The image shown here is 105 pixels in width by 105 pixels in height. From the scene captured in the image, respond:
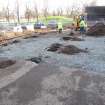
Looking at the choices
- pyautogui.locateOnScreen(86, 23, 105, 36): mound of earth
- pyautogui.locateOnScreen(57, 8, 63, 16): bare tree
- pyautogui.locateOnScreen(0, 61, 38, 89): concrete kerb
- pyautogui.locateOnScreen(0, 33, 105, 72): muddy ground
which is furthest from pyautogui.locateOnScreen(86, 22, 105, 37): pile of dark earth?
pyautogui.locateOnScreen(57, 8, 63, 16): bare tree

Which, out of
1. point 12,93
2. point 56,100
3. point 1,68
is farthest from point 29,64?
point 56,100

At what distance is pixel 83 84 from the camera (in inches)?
319

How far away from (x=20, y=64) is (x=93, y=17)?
2276 cm

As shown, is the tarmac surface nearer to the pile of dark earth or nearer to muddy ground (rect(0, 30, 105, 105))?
muddy ground (rect(0, 30, 105, 105))

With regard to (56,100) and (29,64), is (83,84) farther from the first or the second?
(29,64)

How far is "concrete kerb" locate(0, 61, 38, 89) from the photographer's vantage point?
8.29m

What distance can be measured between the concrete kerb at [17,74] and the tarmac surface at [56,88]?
0.59ft

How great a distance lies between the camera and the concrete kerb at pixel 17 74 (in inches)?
326

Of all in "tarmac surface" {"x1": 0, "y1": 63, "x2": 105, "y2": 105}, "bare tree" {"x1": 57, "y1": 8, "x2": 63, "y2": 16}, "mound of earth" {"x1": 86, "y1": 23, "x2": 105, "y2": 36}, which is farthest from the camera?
"bare tree" {"x1": 57, "y1": 8, "x2": 63, "y2": 16}

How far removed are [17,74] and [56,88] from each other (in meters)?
1.94

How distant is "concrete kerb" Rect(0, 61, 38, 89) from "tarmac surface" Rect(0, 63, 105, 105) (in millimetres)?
181

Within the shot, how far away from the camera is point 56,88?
25.6 ft

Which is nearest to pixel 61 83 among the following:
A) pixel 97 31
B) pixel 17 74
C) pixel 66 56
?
pixel 17 74

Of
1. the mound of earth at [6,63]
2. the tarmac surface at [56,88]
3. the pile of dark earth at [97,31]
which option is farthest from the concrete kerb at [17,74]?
the pile of dark earth at [97,31]
